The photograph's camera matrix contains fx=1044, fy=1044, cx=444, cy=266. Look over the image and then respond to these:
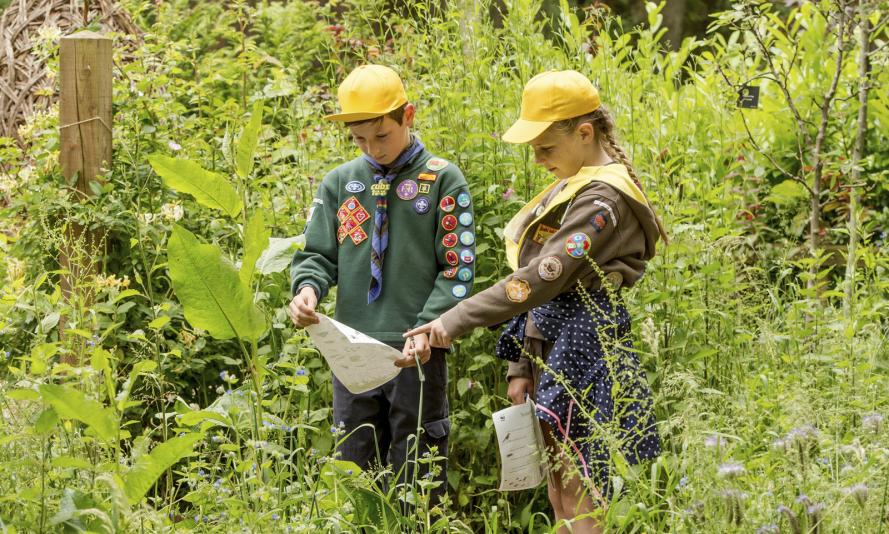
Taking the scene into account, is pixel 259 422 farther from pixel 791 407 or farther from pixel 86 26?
pixel 86 26

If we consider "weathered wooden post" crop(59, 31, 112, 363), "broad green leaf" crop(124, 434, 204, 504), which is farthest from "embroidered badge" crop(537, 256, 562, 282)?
"weathered wooden post" crop(59, 31, 112, 363)

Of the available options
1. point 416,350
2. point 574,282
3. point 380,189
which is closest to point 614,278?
point 574,282

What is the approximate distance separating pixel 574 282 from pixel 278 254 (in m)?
0.86

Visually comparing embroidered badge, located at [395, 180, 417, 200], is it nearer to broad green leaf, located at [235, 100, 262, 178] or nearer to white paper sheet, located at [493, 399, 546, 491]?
white paper sheet, located at [493, 399, 546, 491]

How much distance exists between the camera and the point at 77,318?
3.02 metres

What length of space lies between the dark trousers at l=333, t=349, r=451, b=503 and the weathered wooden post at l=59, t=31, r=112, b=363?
1.39 m

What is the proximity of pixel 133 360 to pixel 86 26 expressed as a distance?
171 cm

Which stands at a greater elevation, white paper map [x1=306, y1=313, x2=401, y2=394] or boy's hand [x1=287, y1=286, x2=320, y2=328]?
Result: boy's hand [x1=287, y1=286, x2=320, y2=328]

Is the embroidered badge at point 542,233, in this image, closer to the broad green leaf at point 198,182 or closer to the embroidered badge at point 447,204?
the embroidered badge at point 447,204

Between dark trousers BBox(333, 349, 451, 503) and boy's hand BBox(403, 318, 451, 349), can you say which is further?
dark trousers BBox(333, 349, 451, 503)

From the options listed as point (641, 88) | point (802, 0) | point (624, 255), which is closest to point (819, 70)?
point (802, 0)

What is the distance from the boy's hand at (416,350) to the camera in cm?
281

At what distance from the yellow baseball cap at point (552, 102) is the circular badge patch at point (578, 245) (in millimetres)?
316

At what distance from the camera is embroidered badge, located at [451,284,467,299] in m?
3.06
